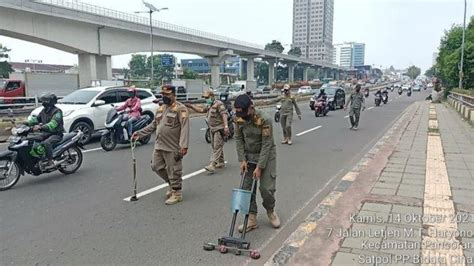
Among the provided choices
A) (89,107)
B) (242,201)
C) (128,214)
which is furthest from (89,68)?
(242,201)

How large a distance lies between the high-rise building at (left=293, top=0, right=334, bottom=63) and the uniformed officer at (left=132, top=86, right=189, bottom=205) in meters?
106

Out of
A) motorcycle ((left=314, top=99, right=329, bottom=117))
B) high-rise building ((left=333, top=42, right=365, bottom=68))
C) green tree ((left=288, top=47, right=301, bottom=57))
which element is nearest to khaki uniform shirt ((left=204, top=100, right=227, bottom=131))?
motorcycle ((left=314, top=99, right=329, bottom=117))

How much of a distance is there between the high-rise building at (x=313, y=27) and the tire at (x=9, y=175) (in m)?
106

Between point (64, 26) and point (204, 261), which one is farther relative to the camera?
point (64, 26)

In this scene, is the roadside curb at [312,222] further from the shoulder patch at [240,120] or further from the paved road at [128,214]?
the shoulder patch at [240,120]

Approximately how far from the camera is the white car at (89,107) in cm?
1107

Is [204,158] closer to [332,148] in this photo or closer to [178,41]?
[332,148]

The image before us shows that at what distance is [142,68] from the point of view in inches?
4252

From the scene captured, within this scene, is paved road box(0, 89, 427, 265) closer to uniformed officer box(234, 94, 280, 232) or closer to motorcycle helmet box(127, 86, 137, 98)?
uniformed officer box(234, 94, 280, 232)

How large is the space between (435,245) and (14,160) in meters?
6.28

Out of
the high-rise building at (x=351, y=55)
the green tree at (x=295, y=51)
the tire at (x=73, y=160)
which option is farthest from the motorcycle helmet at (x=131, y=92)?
the high-rise building at (x=351, y=55)

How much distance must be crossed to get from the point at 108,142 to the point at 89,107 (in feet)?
6.25

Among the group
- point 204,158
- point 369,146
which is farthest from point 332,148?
point 204,158

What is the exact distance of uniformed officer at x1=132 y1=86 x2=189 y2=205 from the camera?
5.70 m
